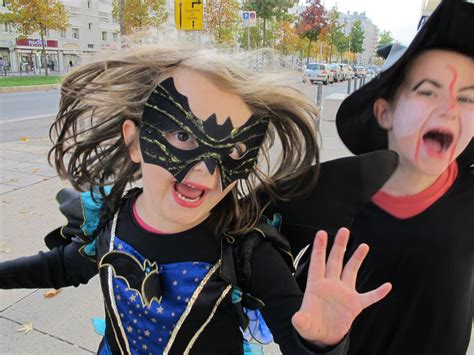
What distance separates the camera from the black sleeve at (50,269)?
150 cm

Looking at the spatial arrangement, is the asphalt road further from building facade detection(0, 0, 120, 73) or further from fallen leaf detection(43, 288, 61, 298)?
building facade detection(0, 0, 120, 73)

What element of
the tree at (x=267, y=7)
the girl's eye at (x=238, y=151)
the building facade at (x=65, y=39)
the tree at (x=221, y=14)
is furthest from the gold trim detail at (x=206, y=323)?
the building facade at (x=65, y=39)

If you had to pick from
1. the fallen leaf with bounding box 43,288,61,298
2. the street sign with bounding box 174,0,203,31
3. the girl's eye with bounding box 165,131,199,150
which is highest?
the street sign with bounding box 174,0,203,31

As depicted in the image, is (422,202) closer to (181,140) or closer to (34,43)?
(181,140)

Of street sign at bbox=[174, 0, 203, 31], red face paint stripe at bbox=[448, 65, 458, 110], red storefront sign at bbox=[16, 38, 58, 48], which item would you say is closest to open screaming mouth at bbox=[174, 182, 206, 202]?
red face paint stripe at bbox=[448, 65, 458, 110]

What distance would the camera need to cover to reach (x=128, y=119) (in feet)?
4.60

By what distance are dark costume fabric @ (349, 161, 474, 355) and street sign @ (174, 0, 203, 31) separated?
708 cm

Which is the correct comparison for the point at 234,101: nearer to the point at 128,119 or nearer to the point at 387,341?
the point at 128,119

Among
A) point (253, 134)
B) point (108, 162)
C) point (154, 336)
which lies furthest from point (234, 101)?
point (154, 336)

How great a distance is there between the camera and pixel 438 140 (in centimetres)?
110

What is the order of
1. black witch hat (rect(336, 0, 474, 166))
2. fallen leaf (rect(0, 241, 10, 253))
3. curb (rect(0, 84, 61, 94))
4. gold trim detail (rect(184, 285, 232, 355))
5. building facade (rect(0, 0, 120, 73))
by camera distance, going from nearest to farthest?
1. black witch hat (rect(336, 0, 474, 166))
2. gold trim detail (rect(184, 285, 232, 355))
3. fallen leaf (rect(0, 241, 10, 253))
4. curb (rect(0, 84, 61, 94))
5. building facade (rect(0, 0, 120, 73))

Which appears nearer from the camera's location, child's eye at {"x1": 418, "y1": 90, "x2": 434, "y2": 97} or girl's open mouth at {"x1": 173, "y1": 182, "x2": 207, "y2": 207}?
child's eye at {"x1": 418, "y1": 90, "x2": 434, "y2": 97}

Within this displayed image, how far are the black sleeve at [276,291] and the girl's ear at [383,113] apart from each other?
48cm

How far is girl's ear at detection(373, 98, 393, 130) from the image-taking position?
47.2 inches
